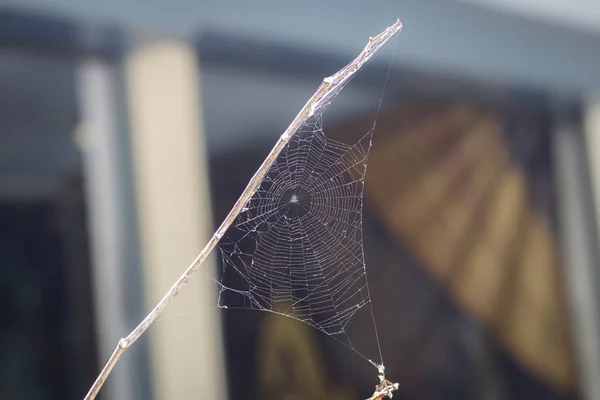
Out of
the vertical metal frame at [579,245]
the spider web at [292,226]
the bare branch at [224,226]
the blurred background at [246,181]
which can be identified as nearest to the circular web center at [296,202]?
the spider web at [292,226]

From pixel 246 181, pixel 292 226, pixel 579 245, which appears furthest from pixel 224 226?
pixel 579 245

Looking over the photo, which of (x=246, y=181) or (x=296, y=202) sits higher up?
(x=246, y=181)

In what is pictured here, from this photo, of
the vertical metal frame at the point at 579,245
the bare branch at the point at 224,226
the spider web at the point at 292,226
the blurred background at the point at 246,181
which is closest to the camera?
the bare branch at the point at 224,226

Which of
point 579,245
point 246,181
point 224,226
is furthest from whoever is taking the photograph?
point 579,245

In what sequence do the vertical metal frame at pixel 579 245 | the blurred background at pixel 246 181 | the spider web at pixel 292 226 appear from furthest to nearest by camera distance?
the vertical metal frame at pixel 579 245 → the blurred background at pixel 246 181 → the spider web at pixel 292 226

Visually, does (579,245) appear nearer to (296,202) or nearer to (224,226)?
(296,202)

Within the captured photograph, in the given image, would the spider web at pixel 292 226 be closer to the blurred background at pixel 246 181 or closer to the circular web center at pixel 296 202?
the circular web center at pixel 296 202

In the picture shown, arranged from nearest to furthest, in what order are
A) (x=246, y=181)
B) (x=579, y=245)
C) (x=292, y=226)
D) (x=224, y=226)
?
(x=224, y=226) → (x=292, y=226) → (x=246, y=181) → (x=579, y=245)

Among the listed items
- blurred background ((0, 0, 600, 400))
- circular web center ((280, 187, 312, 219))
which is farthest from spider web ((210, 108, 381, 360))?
blurred background ((0, 0, 600, 400))

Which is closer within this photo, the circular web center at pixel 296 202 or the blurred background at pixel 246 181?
the circular web center at pixel 296 202

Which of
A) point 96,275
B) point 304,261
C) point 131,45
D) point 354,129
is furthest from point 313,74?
point 304,261
